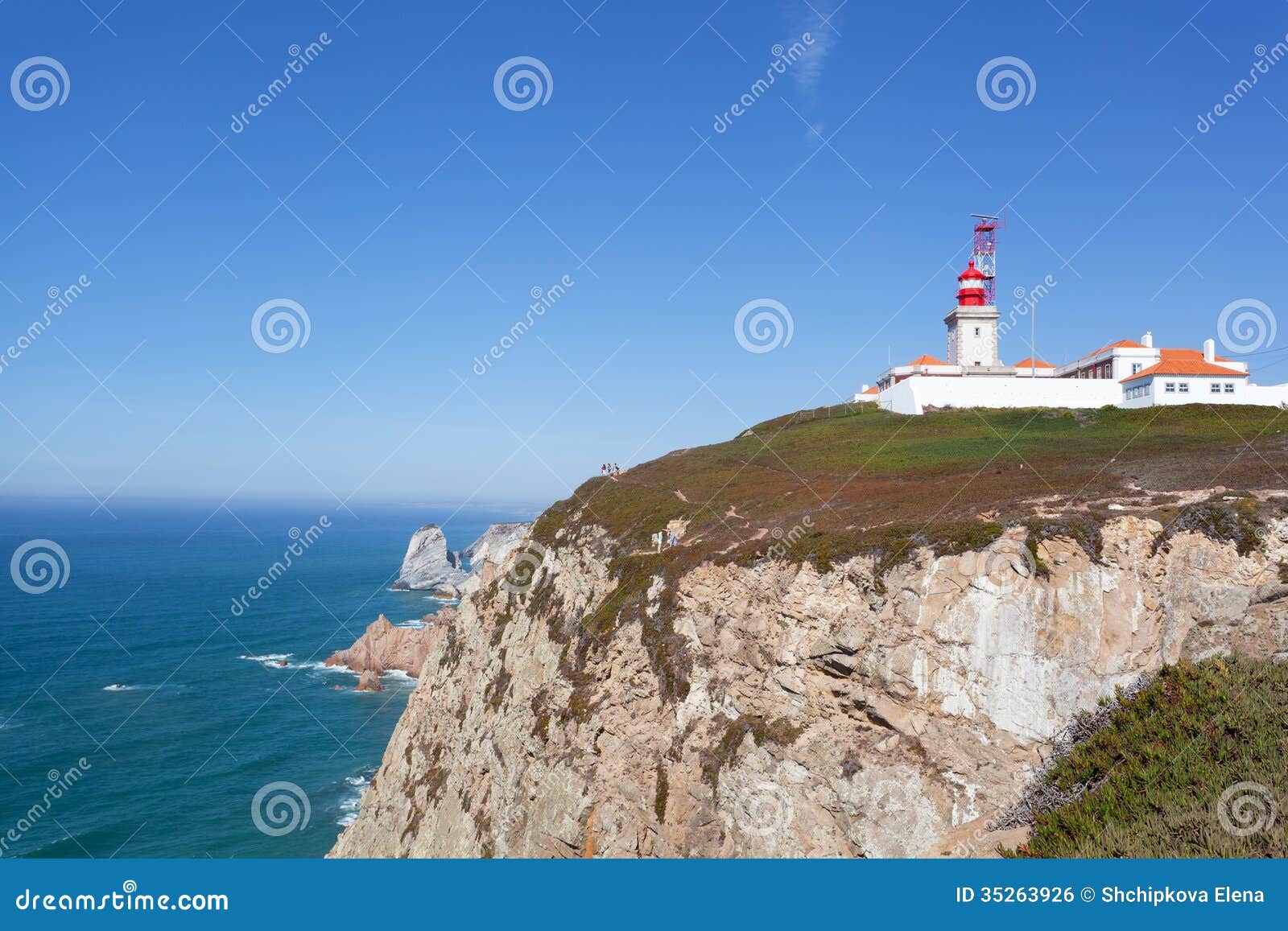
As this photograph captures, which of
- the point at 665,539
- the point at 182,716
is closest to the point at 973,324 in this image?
the point at 665,539

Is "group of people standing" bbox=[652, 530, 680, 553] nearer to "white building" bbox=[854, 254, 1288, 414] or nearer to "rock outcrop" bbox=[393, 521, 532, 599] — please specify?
"white building" bbox=[854, 254, 1288, 414]

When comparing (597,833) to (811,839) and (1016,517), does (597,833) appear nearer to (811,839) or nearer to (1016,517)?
(811,839)

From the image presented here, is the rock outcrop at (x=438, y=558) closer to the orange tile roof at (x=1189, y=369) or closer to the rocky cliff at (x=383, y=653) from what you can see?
the rocky cliff at (x=383, y=653)

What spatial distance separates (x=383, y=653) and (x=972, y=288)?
5511cm

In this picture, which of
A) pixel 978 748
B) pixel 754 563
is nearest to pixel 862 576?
pixel 754 563

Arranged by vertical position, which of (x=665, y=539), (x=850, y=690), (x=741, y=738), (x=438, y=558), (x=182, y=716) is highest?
(x=438, y=558)

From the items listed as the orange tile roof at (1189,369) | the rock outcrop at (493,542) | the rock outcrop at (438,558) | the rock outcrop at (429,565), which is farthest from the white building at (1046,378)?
the rock outcrop at (429,565)

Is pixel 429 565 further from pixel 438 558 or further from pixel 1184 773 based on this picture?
pixel 1184 773

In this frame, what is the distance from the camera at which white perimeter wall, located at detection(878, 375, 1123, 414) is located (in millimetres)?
41031

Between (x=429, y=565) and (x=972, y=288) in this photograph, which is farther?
(x=429, y=565)

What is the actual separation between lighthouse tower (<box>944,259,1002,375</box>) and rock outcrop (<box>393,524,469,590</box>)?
267 feet

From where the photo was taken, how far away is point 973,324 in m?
47.7

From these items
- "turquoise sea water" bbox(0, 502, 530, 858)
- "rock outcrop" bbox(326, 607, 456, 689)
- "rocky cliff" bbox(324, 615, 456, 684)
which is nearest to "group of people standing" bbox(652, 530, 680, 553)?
"turquoise sea water" bbox(0, 502, 530, 858)

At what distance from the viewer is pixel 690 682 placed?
21.7 metres
